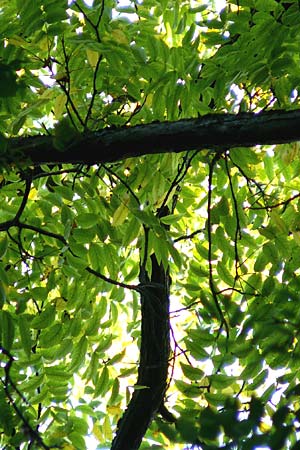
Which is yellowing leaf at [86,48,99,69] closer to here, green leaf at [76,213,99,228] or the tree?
the tree

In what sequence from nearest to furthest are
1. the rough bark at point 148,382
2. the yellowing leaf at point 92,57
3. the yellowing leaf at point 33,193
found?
the yellowing leaf at point 92,57
the rough bark at point 148,382
the yellowing leaf at point 33,193

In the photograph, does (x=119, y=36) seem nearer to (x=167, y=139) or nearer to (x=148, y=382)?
(x=167, y=139)

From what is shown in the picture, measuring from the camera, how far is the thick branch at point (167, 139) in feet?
7.53

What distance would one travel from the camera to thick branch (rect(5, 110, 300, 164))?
2.29 meters

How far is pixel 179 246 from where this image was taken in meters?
4.46

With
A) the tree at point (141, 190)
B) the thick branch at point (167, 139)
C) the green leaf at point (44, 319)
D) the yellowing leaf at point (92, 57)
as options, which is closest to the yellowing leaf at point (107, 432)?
the tree at point (141, 190)

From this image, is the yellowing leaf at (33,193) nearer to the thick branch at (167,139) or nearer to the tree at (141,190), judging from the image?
the tree at (141,190)

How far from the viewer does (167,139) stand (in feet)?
7.73

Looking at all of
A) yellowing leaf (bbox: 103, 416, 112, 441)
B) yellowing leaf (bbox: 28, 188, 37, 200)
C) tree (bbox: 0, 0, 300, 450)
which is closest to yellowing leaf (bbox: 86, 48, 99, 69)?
tree (bbox: 0, 0, 300, 450)

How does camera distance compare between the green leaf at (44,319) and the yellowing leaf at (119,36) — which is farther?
the green leaf at (44,319)

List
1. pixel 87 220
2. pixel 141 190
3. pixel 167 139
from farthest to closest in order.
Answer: pixel 141 190 → pixel 87 220 → pixel 167 139

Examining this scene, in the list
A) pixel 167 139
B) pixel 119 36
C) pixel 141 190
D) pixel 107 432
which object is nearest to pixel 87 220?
pixel 141 190

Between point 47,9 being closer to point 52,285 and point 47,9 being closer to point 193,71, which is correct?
point 193,71

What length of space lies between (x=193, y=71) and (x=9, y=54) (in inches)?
28.0
